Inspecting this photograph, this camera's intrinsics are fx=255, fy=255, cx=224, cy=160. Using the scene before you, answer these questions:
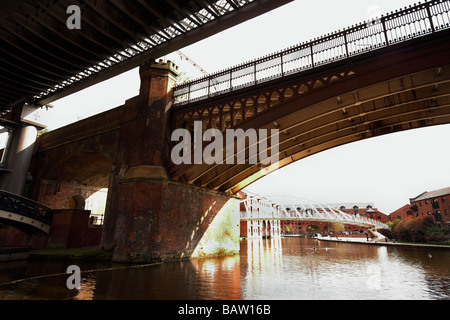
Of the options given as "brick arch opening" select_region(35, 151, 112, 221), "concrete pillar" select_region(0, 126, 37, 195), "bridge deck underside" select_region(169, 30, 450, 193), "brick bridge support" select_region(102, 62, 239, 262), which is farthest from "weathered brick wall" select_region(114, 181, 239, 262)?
"concrete pillar" select_region(0, 126, 37, 195)

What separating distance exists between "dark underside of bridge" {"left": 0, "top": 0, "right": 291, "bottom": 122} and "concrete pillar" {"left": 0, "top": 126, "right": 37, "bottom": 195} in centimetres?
490

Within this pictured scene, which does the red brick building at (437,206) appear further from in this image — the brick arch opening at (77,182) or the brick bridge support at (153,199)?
the brick arch opening at (77,182)

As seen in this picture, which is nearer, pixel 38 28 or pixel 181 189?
pixel 38 28

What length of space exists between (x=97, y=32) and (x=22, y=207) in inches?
472

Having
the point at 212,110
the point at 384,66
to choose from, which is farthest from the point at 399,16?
the point at 212,110

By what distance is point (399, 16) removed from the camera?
929 cm

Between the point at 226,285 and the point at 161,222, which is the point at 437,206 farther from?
the point at 226,285

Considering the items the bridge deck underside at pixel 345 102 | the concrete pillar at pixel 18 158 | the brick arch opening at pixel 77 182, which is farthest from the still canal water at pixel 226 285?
the concrete pillar at pixel 18 158

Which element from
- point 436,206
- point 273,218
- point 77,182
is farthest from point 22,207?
point 436,206

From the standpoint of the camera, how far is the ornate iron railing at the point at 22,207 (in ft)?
51.6

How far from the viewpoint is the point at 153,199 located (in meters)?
13.1
